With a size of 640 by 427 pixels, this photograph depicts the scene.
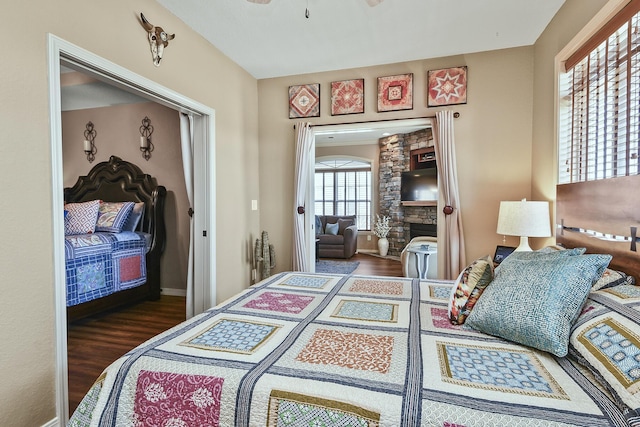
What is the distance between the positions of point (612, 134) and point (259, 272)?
10.8ft

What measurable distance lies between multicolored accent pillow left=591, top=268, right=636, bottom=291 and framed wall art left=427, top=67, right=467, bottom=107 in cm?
222

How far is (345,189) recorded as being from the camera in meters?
8.14

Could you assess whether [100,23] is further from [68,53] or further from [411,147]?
[411,147]

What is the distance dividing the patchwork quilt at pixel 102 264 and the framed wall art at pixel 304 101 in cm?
233

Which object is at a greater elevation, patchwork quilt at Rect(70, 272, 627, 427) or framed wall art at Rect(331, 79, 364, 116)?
framed wall art at Rect(331, 79, 364, 116)

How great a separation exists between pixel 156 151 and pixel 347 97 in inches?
100

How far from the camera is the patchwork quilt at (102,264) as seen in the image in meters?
3.00

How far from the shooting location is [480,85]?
10.2 ft

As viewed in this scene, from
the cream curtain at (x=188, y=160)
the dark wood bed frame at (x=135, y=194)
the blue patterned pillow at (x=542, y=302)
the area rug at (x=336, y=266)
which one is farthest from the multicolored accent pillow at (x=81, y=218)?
the blue patterned pillow at (x=542, y=302)

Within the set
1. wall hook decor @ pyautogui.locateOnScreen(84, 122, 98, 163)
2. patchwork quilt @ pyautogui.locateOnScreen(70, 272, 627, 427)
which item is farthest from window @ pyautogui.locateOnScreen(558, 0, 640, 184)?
wall hook decor @ pyautogui.locateOnScreen(84, 122, 98, 163)

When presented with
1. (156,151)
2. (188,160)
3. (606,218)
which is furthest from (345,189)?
(606,218)

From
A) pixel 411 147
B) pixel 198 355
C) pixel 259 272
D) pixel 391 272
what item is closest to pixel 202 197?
pixel 259 272

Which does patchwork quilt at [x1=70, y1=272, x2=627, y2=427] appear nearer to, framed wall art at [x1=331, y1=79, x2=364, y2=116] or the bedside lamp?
the bedside lamp

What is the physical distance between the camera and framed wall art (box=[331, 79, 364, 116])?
3.46 meters
